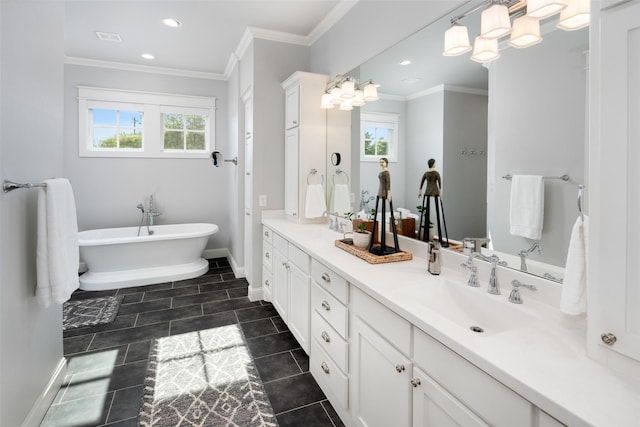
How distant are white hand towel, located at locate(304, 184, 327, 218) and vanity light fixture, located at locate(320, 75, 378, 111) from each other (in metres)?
0.76

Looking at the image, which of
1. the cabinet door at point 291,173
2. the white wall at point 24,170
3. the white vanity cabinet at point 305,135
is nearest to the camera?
the white wall at point 24,170

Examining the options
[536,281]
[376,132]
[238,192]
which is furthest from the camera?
[238,192]

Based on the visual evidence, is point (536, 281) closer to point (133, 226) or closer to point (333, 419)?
point (333, 419)

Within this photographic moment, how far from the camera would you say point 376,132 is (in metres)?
2.32

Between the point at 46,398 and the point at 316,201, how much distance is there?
7.55ft

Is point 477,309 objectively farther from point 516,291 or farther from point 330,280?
point 330,280

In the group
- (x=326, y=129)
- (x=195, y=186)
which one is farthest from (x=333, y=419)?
(x=195, y=186)

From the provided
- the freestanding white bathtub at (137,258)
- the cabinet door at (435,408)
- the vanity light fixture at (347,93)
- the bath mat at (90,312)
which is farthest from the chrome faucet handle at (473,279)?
the freestanding white bathtub at (137,258)

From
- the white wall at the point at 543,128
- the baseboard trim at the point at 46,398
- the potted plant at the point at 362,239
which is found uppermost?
the white wall at the point at 543,128

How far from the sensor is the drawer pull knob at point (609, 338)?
2.75ft

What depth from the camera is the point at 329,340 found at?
1865 millimetres

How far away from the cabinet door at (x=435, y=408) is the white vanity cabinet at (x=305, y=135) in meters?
2.23

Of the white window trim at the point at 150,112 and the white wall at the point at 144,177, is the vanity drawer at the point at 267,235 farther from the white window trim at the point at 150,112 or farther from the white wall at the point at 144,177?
the white window trim at the point at 150,112

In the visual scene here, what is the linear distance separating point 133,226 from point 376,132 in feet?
13.3
